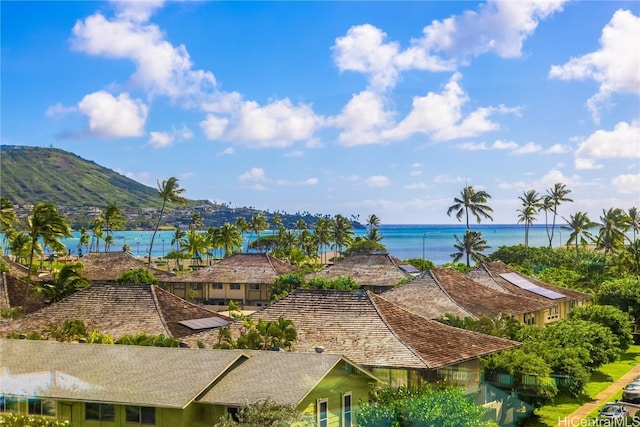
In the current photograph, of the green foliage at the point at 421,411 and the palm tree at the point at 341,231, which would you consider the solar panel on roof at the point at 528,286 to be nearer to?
the green foliage at the point at 421,411

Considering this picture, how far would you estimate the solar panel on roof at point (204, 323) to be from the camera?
3947 cm

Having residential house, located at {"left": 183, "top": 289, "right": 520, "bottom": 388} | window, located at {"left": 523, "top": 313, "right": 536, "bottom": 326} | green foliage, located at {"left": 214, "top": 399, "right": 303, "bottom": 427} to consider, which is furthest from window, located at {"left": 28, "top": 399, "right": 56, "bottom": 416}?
window, located at {"left": 523, "top": 313, "right": 536, "bottom": 326}

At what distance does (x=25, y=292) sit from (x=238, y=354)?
29948mm

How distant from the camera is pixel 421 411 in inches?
944

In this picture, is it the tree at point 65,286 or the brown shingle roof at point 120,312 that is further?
the tree at point 65,286

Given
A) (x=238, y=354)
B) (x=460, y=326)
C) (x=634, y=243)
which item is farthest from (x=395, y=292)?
(x=634, y=243)

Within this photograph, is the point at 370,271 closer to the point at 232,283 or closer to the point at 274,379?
the point at 232,283

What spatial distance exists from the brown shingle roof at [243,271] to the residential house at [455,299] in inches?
1202

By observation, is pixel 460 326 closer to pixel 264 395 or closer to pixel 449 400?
pixel 449 400

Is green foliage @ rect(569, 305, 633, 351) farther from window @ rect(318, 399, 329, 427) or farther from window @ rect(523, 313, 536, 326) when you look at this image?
window @ rect(318, 399, 329, 427)

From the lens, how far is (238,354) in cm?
2533

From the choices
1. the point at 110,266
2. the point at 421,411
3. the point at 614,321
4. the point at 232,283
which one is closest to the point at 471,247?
the point at 232,283

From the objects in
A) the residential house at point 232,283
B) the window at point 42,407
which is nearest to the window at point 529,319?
the residential house at point 232,283

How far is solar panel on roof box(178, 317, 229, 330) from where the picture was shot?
3947cm
